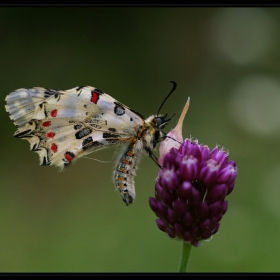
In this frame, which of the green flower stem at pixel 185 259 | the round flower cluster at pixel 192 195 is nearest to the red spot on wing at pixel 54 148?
the round flower cluster at pixel 192 195

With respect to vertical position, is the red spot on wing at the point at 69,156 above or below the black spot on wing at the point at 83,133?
below

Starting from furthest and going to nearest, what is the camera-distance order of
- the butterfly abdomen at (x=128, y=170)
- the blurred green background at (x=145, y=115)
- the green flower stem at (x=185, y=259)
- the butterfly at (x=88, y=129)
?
the blurred green background at (x=145, y=115) → the butterfly at (x=88, y=129) → the butterfly abdomen at (x=128, y=170) → the green flower stem at (x=185, y=259)

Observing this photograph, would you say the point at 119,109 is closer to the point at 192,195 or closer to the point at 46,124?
the point at 46,124

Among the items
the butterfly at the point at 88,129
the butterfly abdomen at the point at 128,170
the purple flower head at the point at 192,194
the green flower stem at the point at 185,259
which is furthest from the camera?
the butterfly at the point at 88,129

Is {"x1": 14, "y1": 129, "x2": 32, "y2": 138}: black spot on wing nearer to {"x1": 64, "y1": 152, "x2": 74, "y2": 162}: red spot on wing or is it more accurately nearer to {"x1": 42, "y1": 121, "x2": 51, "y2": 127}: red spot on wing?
{"x1": 42, "y1": 121, "x2": 51, "y2": 127}: red spot on wing

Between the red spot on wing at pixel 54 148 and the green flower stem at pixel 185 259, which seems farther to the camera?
the red spot on wing at pixel 54 148

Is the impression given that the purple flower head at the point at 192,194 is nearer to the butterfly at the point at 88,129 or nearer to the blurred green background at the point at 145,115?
the butterfly at the point at 88,129

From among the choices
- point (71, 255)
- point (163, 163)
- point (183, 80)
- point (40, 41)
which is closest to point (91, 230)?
point (71, 255)

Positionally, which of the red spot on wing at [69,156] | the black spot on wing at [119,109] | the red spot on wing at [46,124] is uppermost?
the black spot on wing at [119,109]
